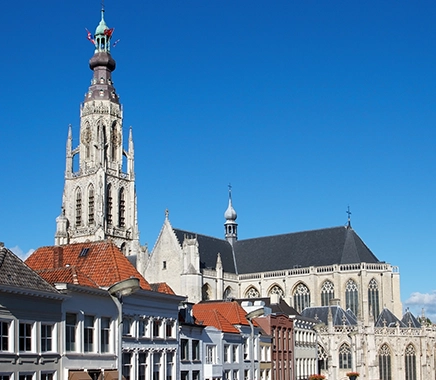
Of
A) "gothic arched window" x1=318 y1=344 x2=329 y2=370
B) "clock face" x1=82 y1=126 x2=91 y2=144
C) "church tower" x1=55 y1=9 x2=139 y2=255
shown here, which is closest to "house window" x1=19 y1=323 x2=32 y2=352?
"gothic arched window" x1=318 y1=344 x2=329 y2=370

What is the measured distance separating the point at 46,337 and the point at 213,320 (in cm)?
1767

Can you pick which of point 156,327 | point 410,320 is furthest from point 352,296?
point 156,327

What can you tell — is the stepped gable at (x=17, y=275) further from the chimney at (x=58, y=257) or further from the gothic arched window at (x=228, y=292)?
the gothic arched window at (x=228, y=292)

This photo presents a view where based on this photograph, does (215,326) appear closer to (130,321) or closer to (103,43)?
(130,321)

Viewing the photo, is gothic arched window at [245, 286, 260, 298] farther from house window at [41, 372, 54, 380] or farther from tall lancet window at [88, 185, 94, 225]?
house window at [41, 372, 54, 380]

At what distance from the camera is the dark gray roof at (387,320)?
77.9m

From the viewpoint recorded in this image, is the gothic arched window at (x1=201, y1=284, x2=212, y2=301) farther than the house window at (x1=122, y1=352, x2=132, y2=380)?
Yes

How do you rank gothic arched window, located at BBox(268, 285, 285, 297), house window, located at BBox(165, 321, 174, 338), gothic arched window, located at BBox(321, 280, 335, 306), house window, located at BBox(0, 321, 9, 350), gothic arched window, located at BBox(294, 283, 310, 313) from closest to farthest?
1. house window, located at BBox(0, 321, 9, 350)
2. house window, located at BBox(165, 321, 174, 338)
3. gothic arched window, located at BBox(321, 280, 335, 306)
4. gothic arched window, located at BBox(294, 283, 310, 313)
5. gothic arched window, located at BBox(268, 285, 285, 297)

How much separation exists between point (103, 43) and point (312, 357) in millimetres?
60833

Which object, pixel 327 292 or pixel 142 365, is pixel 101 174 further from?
pixel 142 365

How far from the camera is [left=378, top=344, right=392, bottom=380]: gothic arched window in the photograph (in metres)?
73.1

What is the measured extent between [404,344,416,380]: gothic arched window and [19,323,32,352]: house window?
177ft

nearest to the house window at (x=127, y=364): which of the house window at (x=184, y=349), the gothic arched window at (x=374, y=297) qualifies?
the house window at (x=184, y=349)

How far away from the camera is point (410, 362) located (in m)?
75.9
